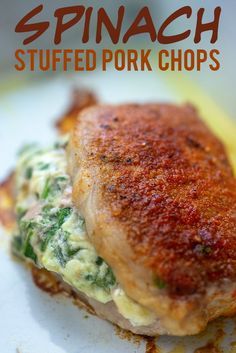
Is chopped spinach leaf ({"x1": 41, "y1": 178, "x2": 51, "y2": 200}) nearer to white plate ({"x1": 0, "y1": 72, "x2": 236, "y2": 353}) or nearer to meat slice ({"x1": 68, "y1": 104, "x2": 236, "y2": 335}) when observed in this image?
meat slice ({"x1": 68, "y1": 104, "x2": 236, "y2": 335})

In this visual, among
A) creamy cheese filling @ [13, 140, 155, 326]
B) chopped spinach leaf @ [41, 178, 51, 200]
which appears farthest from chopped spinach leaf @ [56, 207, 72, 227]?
chopped spinach leaf @ [41, 178, 51, 200]

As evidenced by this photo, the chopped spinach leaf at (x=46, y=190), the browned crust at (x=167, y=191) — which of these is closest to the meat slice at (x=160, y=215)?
the browned crust at (x=167, y=191)

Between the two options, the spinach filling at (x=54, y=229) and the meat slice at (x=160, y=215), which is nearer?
the meat slice at (x=160, y=215)

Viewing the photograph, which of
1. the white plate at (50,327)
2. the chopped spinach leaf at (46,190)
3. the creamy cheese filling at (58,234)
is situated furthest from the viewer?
the chopped spinach leaf at (46,190)

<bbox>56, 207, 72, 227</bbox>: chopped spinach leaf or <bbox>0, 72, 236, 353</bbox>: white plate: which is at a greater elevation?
<bbox>56, 207, 72, 227</bbox>: chopped spinach leaf

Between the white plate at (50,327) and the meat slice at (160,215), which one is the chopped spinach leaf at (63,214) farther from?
the white plate at (50,327)

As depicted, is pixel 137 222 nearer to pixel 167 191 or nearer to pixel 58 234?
pixel 167 191
